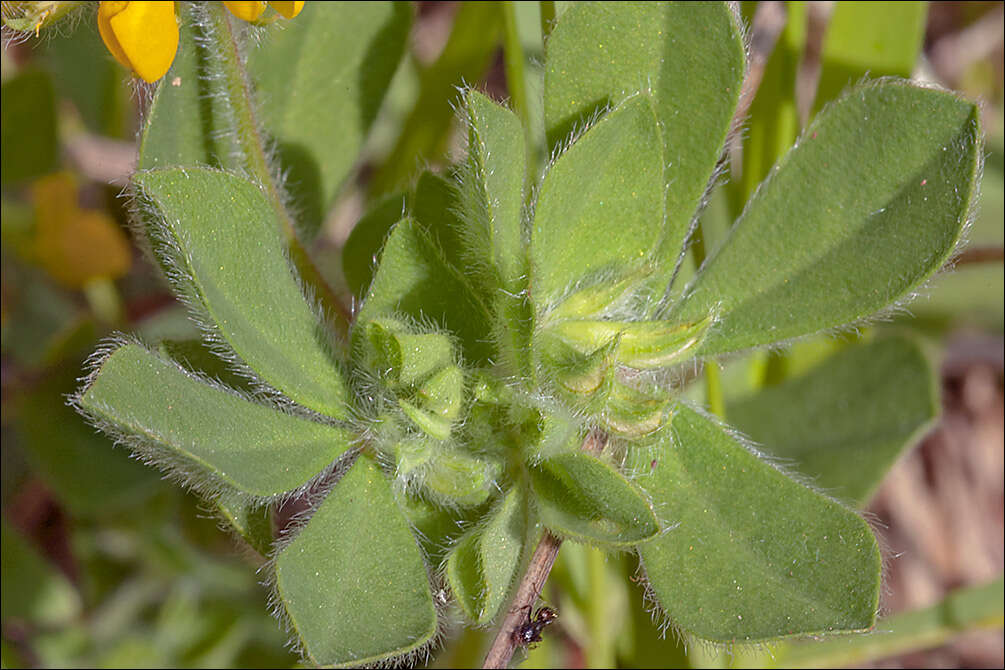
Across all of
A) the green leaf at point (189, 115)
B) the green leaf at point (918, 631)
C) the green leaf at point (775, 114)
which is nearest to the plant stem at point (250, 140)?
the green leaf at point (189, 115)

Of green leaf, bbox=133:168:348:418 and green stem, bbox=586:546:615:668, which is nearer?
green leaf, bbox=133:168:348:418

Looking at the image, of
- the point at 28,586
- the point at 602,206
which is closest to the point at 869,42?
the point at 602,206

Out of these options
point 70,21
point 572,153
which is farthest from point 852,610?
point 70,21

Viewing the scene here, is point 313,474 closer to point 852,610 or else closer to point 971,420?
point 852,610

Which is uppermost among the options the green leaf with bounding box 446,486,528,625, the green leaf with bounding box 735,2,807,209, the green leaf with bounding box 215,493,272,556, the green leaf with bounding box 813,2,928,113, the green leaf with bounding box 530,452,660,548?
the green leaf with bounding box 813,2,928,113

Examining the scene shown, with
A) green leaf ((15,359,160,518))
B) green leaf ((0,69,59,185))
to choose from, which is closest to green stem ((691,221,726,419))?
green leaf ((15,359,160,518))

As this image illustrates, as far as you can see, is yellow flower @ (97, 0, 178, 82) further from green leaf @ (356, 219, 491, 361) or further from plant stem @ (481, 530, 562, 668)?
plant stem @ (481, 530, 562, 668)

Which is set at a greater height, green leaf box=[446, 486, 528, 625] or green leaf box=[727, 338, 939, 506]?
green leaf box=[727, 338, 939, 506]

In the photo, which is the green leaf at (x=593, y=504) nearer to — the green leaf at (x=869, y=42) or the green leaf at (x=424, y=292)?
the green leaf at (x=424, y=292)
